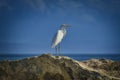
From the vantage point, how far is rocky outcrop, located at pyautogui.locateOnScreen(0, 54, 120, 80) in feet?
17.7

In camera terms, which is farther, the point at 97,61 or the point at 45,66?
the point at 97,61

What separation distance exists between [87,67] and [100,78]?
36cm

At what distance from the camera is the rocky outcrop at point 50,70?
213 inches

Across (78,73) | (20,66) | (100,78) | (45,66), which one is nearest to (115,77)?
(100,78)

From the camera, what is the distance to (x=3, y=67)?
562cm

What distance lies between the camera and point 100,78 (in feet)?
17.5

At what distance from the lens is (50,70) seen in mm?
5461

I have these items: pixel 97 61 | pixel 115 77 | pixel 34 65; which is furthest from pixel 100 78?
A: pixel 34 65

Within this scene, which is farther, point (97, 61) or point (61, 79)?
point (97, 61)

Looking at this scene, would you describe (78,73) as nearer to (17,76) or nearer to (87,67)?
(87,67)

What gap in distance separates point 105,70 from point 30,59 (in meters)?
1.23

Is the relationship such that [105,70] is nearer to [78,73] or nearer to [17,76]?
[78,73]

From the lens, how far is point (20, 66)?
5.56 m

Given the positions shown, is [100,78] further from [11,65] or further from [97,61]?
[11,65]
